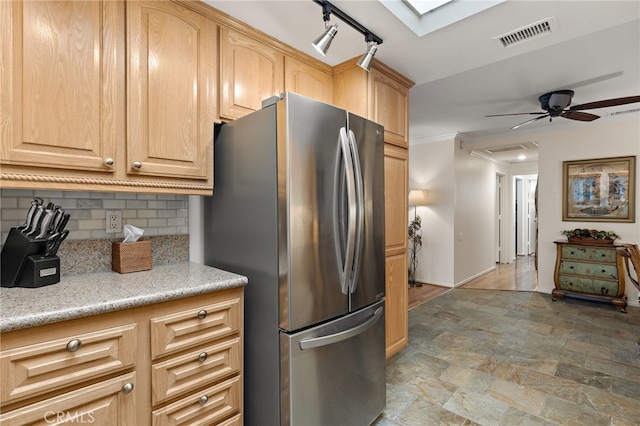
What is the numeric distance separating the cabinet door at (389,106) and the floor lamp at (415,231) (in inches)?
111

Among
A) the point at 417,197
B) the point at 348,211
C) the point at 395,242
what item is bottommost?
the point at 395,242

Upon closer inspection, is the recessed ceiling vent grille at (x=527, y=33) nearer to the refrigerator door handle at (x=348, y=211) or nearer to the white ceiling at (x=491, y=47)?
the white ceiling at (x=491, y=47)

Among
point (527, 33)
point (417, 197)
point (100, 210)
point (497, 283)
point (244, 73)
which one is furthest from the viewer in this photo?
point (497, 283)

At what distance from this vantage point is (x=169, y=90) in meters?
1.57

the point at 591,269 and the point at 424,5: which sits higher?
the point at 424,5

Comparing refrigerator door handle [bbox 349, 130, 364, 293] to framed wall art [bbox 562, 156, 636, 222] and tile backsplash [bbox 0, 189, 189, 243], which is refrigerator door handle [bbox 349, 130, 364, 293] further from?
framed wall art [bbox 562, 156, 636, 222]

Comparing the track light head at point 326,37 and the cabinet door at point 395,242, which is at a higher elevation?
the track light head at point 326,37

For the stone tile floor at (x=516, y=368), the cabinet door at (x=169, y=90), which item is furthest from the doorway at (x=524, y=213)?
the cabinet door at (x=169, y=90)

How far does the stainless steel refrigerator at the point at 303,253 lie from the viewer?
1.42m

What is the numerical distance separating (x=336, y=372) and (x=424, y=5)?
215cm

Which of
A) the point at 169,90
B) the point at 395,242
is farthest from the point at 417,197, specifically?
the point at 169,90

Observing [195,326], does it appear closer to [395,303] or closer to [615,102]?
[395,303]

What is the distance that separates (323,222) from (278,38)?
1.31 metres

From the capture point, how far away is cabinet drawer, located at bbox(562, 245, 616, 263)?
4078mm
